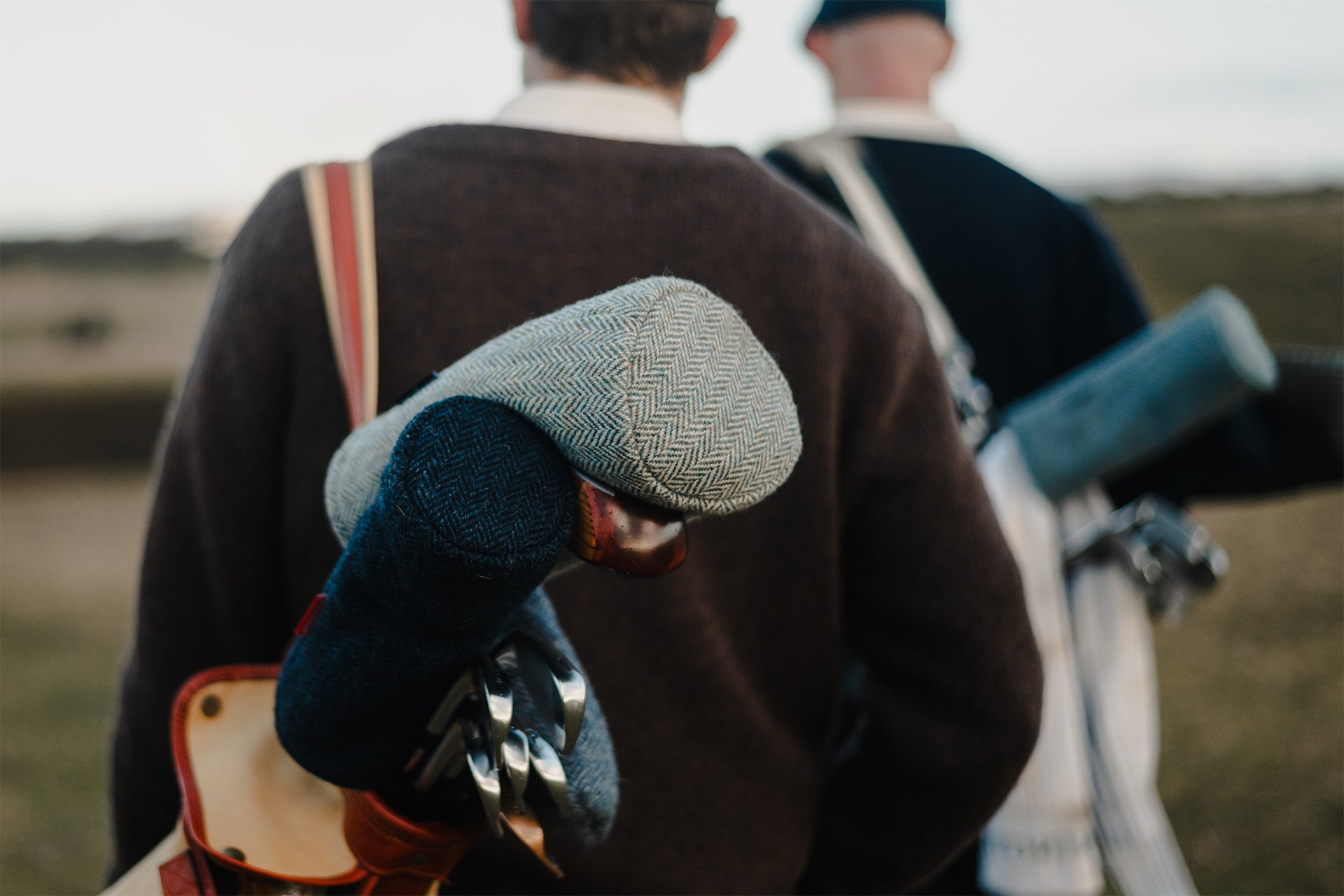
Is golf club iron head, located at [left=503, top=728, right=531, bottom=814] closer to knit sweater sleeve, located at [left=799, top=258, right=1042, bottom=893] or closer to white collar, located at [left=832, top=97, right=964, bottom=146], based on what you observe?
knit sweater sleeve, located at [left=799, top=258, right=1042, bottom=893]

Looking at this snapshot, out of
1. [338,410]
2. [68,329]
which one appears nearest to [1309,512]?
[338,410]

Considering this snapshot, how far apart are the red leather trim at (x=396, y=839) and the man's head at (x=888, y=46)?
1.65m

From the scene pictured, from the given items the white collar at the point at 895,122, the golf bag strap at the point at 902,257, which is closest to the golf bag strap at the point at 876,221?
the golf bag strap at the point at 902,257

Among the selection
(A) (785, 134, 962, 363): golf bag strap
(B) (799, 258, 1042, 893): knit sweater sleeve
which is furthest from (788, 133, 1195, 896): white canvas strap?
(B) (799, 258, 1042, 893): knit sweater sleeve

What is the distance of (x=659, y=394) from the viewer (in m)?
Result: 0.53

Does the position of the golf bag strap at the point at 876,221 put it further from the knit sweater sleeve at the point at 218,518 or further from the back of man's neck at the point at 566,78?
the knit sweater sleeve at the point at 218,518

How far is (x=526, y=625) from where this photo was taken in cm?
70

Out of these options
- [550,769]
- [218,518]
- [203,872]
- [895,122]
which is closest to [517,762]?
[550,769]

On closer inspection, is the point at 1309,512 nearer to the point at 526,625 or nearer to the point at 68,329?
the point at 526,625

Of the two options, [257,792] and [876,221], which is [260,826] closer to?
[257,792]

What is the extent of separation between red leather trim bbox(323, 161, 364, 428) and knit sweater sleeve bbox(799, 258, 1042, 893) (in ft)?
1.76

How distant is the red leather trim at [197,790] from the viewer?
0.81 meters

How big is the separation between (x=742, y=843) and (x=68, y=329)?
13.5m

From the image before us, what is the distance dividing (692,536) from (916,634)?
321 millimetres
